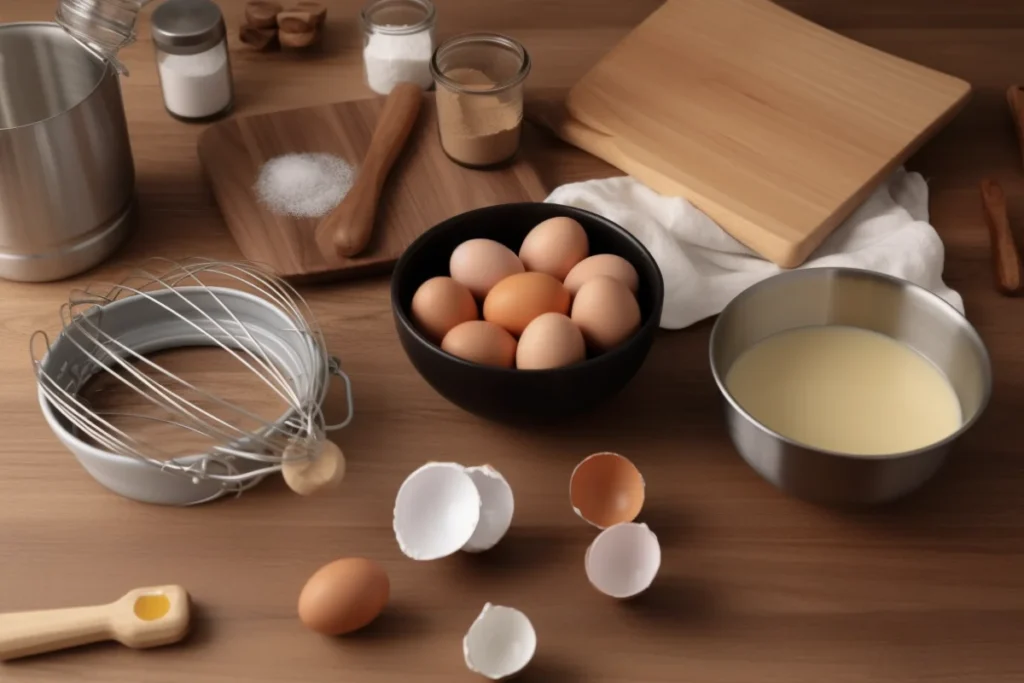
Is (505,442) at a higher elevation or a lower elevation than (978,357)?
lower

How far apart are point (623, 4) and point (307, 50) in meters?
0.37

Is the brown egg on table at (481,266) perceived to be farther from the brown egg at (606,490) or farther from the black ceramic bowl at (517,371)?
the brown egg at (606,490)

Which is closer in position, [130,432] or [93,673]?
[93,673]

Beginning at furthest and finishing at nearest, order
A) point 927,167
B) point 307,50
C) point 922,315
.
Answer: point 307,50 → point 927,167 → point 922,315

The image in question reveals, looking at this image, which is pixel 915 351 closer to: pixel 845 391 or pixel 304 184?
pixel 845 391

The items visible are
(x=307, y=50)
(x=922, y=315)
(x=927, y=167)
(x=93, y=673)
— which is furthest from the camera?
(x=307, y=50)

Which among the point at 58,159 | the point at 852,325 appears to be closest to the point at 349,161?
the point at 58,159

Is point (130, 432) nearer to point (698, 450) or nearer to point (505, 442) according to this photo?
point (505, 442)

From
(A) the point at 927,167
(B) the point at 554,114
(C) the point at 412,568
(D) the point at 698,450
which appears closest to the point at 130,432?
(C) the point at 412,568

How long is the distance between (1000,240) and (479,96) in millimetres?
476

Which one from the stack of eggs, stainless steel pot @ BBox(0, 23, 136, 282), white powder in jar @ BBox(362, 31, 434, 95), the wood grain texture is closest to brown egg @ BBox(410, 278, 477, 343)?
the stack of eggs

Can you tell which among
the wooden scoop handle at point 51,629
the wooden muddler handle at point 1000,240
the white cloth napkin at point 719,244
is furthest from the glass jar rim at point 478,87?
the wooden scoop handle at point 51,629

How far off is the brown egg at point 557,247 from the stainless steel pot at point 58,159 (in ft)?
1.19

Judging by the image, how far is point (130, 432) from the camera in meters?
0.89
